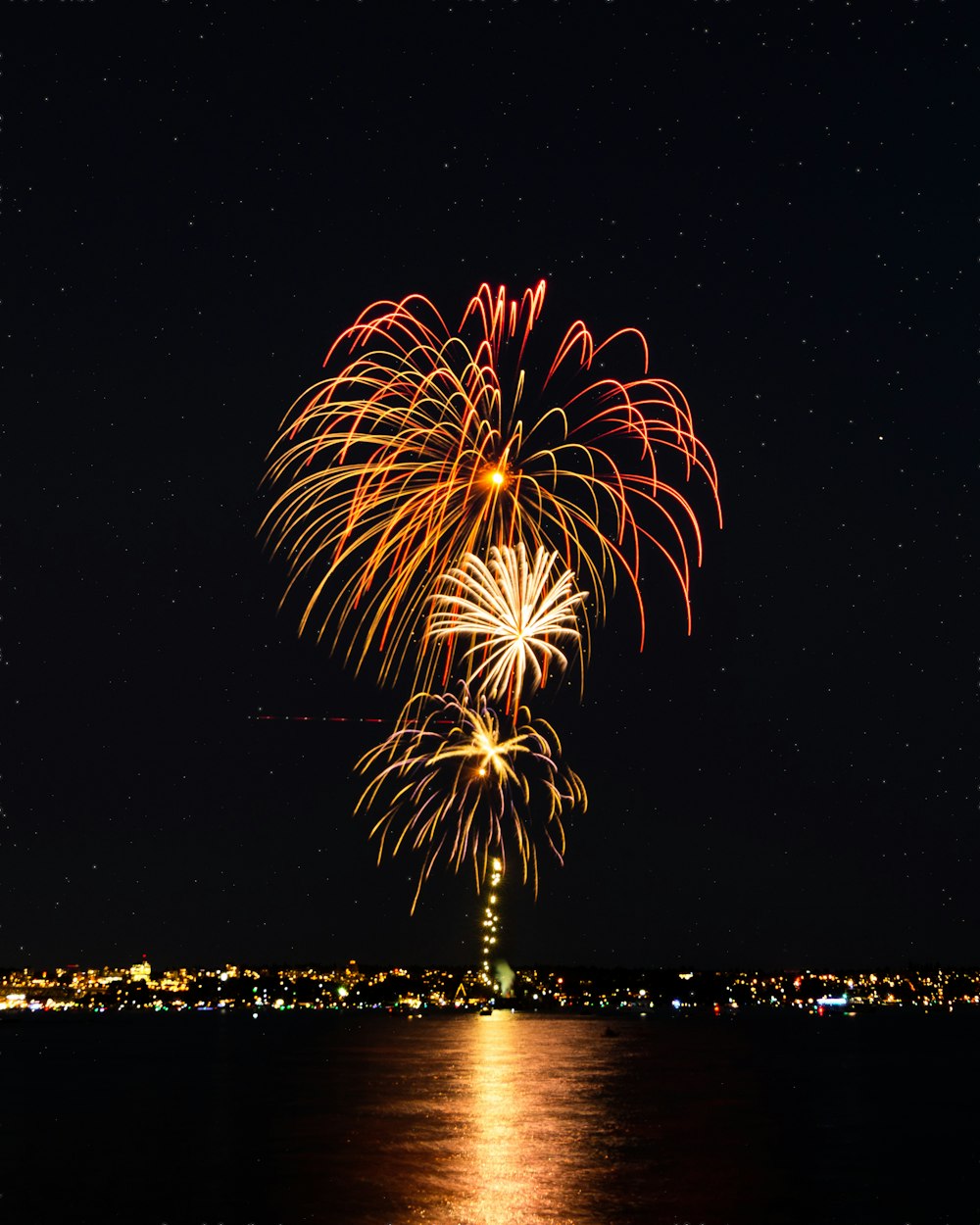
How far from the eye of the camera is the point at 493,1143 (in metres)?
46.1

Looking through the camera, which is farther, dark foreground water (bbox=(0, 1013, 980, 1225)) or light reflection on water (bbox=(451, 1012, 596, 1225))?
dark foreground water (bbox=(0, 1013, 980, 1225))

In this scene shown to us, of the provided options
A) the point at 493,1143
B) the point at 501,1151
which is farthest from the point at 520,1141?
the point at 501,1151

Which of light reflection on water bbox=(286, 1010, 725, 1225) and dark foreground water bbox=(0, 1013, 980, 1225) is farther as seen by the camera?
dark foreground water bbox=(0, 1013, 980, 1225)

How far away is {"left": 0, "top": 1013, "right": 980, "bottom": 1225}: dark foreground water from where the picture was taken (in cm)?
3459

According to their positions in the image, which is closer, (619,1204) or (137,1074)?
(619,1204)

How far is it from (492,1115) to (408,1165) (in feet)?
50.1

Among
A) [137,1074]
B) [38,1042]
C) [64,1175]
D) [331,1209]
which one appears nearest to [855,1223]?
[331,1209]

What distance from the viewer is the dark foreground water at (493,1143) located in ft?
113

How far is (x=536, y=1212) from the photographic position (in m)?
32.7

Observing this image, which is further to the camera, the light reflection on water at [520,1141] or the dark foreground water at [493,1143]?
the dark foreground water at [493,1143]

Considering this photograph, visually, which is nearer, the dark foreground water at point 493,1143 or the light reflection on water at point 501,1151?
the light reflection on water at point 501,1151

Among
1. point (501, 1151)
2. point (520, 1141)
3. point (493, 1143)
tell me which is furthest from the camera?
point (520, 1141)

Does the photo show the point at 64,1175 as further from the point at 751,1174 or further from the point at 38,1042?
the point at 38,1042

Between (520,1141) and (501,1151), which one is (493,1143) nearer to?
(520,1141)
